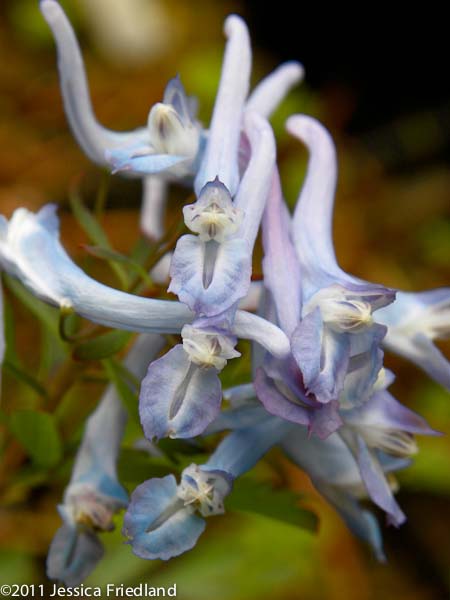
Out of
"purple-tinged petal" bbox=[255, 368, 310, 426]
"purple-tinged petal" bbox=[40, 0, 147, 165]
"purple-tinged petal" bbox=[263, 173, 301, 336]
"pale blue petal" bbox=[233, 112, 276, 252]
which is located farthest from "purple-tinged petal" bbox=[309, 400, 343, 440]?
"purple-tinged petal" bbox=[40, 0, 147, 165]

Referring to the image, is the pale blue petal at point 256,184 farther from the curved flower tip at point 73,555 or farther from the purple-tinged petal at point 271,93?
the curved flower tip at point 73,555

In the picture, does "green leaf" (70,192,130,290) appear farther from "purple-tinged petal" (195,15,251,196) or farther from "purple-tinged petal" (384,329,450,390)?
"purple-tinged petal" (384,329,450,390)

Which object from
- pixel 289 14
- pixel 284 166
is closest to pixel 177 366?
pixel 284 166

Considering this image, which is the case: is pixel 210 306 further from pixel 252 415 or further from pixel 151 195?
pixel 151 195

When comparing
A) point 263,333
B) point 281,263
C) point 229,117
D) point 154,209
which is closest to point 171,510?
point 263,333

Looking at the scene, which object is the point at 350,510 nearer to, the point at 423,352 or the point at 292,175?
the point at 423,352

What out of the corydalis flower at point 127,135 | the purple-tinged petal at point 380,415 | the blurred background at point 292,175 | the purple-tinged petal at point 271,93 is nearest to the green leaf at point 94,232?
the corydalis flower at point 127,135

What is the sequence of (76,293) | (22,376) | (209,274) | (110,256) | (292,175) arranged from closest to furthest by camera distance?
1. (209,274)
2. (76,293)
3. (110,256)
4. (22,376)
5. (292,175)
